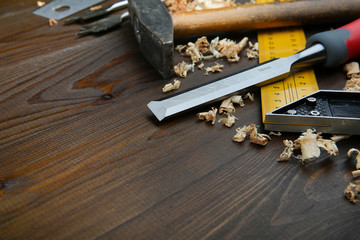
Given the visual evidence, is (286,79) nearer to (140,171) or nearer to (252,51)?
(252,51)

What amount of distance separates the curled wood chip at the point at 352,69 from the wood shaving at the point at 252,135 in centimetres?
38

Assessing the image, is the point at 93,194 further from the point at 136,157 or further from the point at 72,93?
the point at 72,93

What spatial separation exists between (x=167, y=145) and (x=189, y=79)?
0.28 meters

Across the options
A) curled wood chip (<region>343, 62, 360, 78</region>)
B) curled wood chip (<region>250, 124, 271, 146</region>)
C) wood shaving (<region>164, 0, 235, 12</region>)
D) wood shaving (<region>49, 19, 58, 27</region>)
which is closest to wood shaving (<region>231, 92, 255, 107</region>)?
curled wood chip (<region>250, 124, 271, 146</region>)

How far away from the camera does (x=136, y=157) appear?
2.58 feet

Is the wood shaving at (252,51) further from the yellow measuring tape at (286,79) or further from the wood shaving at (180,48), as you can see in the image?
the wood shaving at (180,48)

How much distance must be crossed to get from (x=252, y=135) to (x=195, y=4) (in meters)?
0.71

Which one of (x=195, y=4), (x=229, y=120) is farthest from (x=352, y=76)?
(x=195, y=4)

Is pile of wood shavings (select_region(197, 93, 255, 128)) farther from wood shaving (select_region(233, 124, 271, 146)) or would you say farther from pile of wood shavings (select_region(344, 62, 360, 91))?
pile of wood shavings (select_region(344, 62, 360, 91))

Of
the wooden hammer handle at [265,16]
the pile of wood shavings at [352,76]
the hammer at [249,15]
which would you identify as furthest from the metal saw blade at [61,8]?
the pile of wood shavings at [352,76]

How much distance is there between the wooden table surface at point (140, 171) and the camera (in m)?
0.65

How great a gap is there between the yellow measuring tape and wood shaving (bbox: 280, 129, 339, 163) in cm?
12

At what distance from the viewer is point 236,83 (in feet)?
3.01

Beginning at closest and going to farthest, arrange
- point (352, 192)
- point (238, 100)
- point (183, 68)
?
point (352, 192) → point (238, 100) → point (183, 68)
